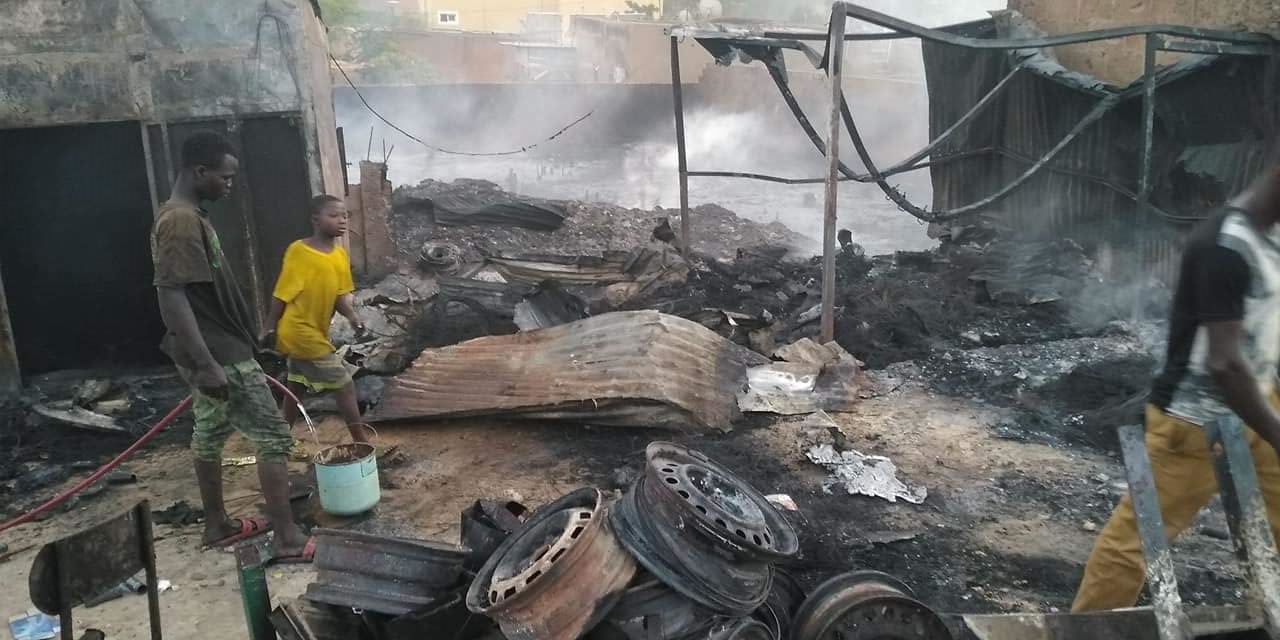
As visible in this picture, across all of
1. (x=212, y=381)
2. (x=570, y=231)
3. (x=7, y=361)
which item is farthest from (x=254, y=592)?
(x=570, y=231)

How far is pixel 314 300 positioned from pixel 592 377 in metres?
1.88

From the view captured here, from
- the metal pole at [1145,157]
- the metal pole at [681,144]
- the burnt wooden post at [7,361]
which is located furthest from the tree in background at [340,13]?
the metal pole at [1145,157]

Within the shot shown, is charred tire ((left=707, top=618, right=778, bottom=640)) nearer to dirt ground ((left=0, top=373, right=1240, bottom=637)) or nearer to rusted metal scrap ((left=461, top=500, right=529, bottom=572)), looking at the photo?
rusted metal scrap ((left=461, top=500, right=529, bottom=572))

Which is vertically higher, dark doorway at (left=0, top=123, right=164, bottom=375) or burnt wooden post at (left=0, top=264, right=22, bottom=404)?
dark doorway at (left=0, top=123, right=164, bottom=375)

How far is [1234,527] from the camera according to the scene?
99.0 inches

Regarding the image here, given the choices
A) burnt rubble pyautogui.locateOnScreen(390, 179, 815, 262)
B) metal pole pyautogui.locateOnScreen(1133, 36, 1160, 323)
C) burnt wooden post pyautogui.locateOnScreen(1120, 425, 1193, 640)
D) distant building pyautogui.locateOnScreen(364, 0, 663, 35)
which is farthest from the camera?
distant building pyautogui.locateOnScreen(364, 0, 663, 35)

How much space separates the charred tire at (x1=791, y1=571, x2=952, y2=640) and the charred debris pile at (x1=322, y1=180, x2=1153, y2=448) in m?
2.75

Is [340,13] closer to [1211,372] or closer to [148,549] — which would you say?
[148,549]

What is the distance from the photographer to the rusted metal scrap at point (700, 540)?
2.67 metres

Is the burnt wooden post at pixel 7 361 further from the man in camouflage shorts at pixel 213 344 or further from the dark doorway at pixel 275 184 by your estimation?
the man in camouflage shorts at pixel 213 344

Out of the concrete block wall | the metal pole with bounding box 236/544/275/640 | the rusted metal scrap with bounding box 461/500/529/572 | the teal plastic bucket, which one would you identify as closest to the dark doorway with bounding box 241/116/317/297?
the teal plastic bucket

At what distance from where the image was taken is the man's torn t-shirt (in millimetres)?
2607

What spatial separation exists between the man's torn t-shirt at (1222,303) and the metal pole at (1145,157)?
464cm

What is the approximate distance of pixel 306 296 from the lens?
4.81 meters
